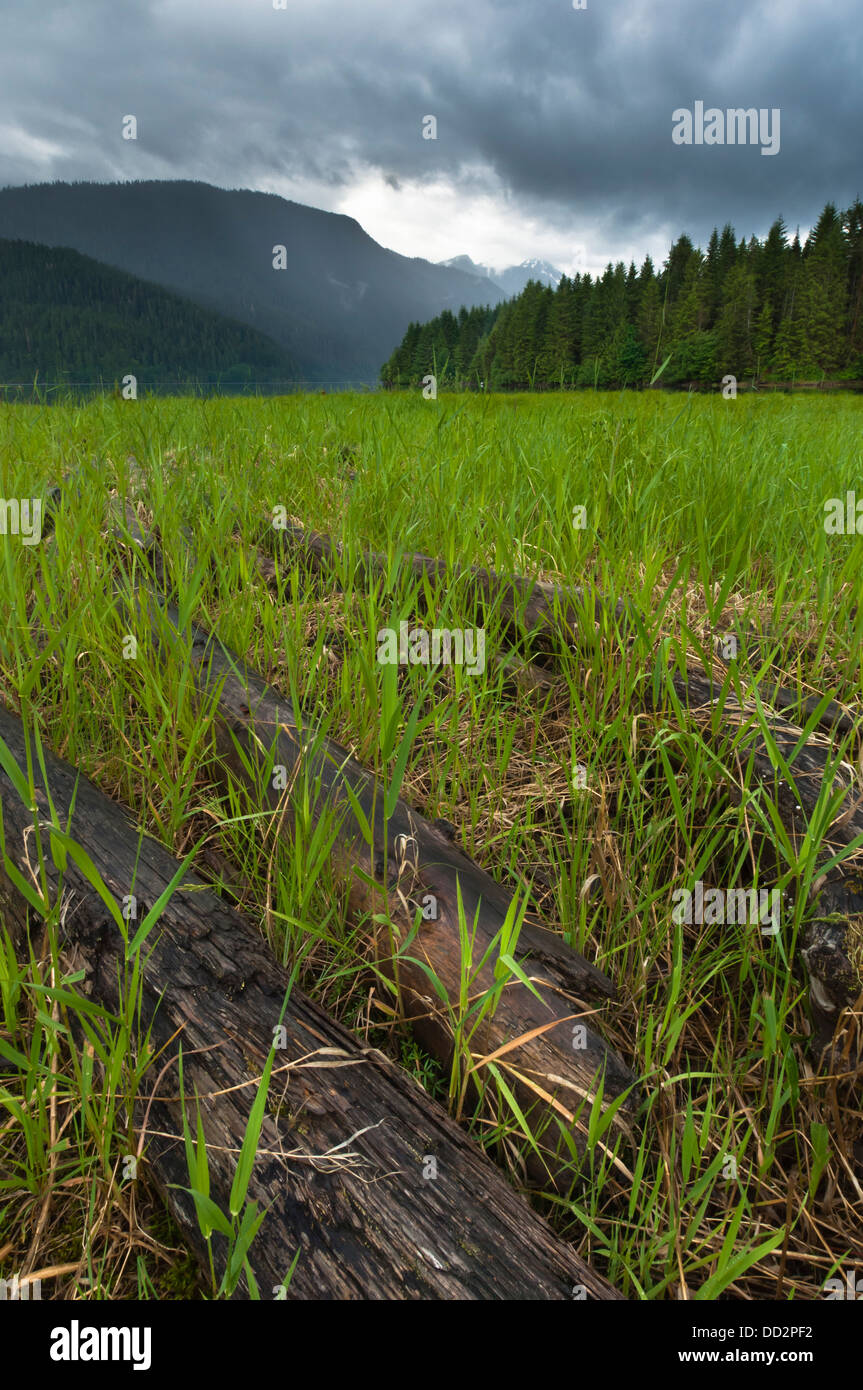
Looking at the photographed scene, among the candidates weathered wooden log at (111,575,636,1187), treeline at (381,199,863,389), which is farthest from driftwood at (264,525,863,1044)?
treeline at (381,199,863,389)

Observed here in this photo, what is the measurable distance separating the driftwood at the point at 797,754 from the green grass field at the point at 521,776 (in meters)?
0.08

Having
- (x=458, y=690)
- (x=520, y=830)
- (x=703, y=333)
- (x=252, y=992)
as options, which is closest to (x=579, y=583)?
(x=458, y=690)

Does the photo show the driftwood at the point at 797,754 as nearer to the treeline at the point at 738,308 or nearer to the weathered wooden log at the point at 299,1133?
A: the weathered wooden log at the point at 299,1133

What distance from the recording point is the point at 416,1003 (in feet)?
4.94

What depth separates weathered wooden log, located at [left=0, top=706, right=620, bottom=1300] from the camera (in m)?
1.05

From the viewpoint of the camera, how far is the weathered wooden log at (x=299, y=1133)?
1.05m

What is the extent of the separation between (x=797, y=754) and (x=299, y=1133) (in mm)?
1543

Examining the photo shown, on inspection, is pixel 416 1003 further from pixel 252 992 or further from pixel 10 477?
pixel 10 477

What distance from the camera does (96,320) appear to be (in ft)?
239

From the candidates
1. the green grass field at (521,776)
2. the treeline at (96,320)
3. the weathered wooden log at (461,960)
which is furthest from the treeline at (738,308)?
the weathered wooden log at (461,960)

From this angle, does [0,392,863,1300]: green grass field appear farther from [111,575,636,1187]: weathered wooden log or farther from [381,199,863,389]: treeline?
[381,199,863,389]: treeline

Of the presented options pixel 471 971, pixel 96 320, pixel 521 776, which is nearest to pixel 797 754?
pixel 521 776
